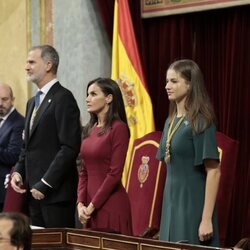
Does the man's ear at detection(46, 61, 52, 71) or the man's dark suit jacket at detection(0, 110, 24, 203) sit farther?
the man's dark suit jacket at detection(0, 110, 24, 203)

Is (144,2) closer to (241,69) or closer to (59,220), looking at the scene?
(241,69)

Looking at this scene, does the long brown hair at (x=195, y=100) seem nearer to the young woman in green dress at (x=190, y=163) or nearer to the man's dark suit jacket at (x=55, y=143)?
the young woman in green dress at (x=190, y=163)

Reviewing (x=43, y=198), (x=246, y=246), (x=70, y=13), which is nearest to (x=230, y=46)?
(x=70, y=13)

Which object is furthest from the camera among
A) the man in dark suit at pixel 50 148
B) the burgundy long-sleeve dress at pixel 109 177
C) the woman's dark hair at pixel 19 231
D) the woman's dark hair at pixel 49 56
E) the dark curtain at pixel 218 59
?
the dark curtain at pixel 218 59

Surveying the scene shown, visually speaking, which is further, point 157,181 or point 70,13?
point 70,13

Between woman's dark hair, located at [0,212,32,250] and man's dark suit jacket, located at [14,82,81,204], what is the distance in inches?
77.9

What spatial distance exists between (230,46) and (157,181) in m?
1.51

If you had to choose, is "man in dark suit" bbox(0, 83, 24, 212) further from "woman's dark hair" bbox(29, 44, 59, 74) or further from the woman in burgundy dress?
the woman in burgundy dress

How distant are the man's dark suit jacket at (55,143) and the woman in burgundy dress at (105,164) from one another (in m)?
0.28

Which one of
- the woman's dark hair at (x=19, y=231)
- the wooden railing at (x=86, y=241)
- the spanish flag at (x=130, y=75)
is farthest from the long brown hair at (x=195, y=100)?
the spanish flag at (x=130, y=75)

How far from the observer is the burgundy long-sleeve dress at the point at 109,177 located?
453cm

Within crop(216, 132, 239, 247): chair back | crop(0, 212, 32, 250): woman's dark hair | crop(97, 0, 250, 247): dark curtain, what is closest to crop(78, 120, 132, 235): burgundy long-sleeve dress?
crop(216, 132, 239, 247): chair back

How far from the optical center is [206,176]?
13.4 feet

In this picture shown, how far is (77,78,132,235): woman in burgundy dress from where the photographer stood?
454 cm
